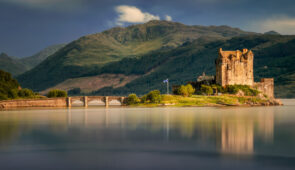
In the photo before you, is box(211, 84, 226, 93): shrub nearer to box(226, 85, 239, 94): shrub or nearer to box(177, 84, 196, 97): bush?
box(226, 85, 239, 94): shrub

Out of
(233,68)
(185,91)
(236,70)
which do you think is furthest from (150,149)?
(236,70)

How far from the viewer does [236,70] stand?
174875 mm

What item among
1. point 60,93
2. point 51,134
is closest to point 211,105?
point 60,93

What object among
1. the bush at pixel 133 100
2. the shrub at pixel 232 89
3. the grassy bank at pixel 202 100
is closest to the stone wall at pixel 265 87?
the shrub at pixel 232 89

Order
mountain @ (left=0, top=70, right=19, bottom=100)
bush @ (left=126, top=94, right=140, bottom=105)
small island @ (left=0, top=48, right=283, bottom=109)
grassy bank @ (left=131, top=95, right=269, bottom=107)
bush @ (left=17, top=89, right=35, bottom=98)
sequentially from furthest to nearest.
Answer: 1. bush @ (left=17, top=89, right=35, bottom=98)
2. mountain @ (left=0, top=70, right=19, bottom=100)
3. bush @ (left=126, top=94, right=140, bottom=105)
4. small island @ (left=0, top=48, right=283, bottom=109)
5. grassy bank @ (left=131, top=95, right=269, bottom=107)

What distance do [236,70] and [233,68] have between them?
174 cm

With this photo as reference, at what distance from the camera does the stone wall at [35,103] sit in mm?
152250

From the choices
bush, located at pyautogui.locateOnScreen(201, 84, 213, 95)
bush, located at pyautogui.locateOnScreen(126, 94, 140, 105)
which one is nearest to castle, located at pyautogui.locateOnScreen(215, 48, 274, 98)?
bush, located at pyautogui.locateOnScreen(201, 84, 213, 95)

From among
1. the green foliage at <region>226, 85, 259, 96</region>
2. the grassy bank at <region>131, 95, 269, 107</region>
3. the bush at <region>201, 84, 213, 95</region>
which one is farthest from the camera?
the green foliage at <region>226, 85, 259, 96</region>

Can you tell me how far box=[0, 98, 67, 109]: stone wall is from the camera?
5994 inches

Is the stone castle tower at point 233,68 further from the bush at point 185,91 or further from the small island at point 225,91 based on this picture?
the bush at point 185,91

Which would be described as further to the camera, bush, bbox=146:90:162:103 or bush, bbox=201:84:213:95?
bush, bbox=201:84:213:95

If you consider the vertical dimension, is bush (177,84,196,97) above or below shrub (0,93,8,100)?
above

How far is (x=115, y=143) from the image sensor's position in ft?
175
